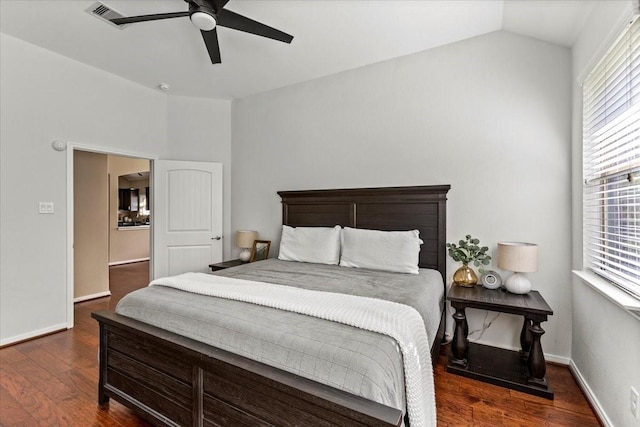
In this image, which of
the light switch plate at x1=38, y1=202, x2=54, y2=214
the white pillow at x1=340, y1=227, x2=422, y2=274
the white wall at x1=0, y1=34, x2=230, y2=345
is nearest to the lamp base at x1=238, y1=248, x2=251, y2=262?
the white pillow at x1=340, y1=227, x2=422, y2=274

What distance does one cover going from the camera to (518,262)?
96.3 inches

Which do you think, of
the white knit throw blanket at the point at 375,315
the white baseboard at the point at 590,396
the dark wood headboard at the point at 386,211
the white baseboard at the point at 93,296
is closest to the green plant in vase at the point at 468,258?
the dark wood headboard at the point at 386,211

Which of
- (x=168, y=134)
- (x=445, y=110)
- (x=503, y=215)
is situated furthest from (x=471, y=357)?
(x=168, y=134)

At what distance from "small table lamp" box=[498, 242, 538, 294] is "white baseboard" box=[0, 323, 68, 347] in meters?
4.41

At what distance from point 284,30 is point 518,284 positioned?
9.76 ft

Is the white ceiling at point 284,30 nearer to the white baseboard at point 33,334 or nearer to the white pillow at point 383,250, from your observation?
the white pillow at point 383,250

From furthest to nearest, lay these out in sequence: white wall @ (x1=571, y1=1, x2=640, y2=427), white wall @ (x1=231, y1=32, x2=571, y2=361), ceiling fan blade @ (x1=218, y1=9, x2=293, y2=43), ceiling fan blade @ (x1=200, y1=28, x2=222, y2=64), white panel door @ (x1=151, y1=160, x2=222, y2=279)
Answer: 1. white panel door @ (x1=151, y1=160, x2=222, y2=279)
2. white wall @ (x1=231, y1=32, x2=571, y2=361)
3. ceiling fan blade @ (x1=200, y1=28, x2=222, y2=64)
4. ceiling fan blade @ (x1=218, y1=9, x2=293, y2=43)
5. white wall @ (x1=571, y1=1, x2=640, y2=427)

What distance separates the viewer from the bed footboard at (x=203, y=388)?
45.8 inches

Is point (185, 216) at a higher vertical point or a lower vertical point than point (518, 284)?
higher

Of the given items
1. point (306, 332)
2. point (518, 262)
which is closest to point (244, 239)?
point (306, 332)

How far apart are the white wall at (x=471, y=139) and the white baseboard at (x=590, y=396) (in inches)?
8.5

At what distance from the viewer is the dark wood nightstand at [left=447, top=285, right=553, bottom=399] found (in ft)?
7.20

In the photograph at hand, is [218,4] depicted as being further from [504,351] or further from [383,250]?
[504,351]

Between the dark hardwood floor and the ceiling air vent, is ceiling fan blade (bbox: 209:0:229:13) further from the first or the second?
the dark hardwood floor
